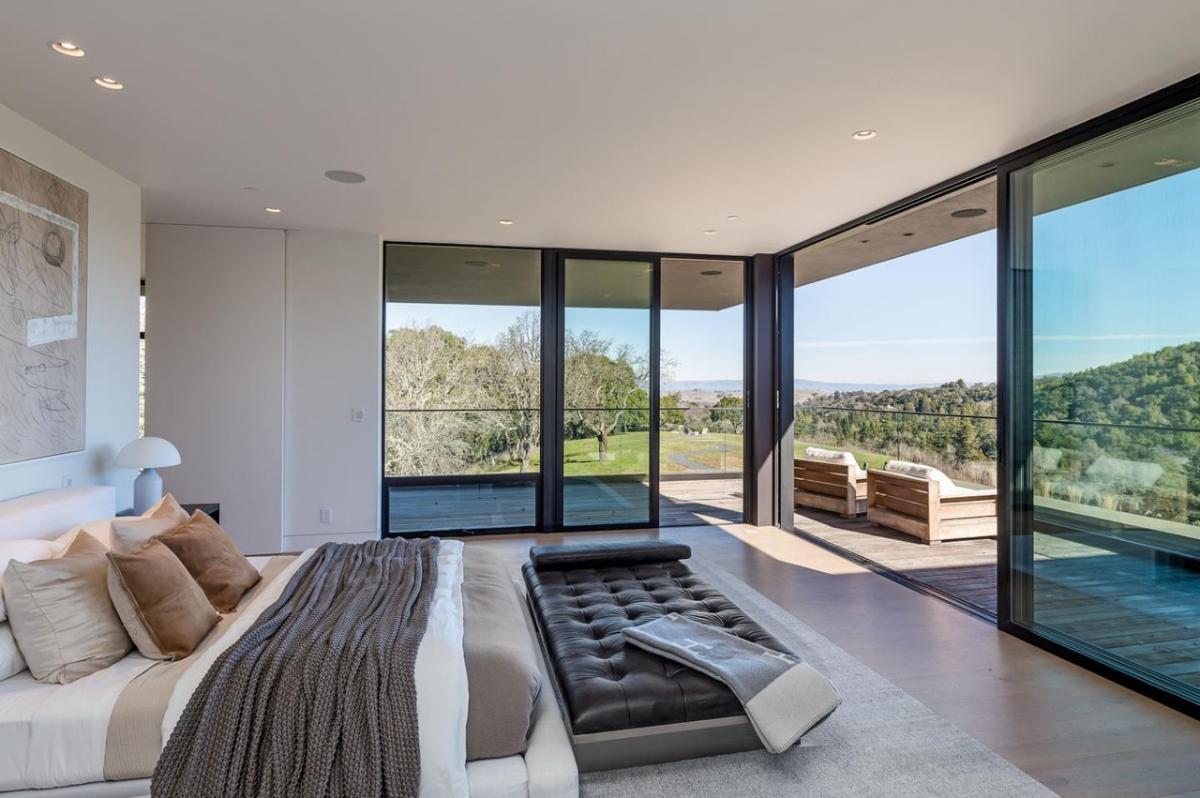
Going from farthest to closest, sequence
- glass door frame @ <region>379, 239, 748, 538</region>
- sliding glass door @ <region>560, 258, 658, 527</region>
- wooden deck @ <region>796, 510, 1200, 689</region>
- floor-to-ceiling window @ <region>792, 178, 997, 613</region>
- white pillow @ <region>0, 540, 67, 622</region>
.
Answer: sliding glass door @ <region>560, 258, 658, 527</region>, glass door frame @ <region>379, 239, 748, 538</region>, floor-to-ceiling window @ <region>792, 178, 997, 613</region>, wooden deck @ <region>796, 510, 1200, 689</region>, white pillow @ <region>0, 540, 67, 622</region>

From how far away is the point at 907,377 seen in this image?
5672mm

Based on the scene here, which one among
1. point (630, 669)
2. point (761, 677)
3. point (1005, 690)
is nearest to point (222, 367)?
point (630, 669)

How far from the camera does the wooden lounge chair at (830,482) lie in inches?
255

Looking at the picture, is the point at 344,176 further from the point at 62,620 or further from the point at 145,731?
the point at 145,731

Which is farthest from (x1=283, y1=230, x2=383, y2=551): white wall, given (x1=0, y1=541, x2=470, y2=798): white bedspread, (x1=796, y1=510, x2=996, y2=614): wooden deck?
(x1=796, y1=510, x2=996, y2=614): wooden deck

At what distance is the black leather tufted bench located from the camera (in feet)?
7.08

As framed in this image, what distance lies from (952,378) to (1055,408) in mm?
2122

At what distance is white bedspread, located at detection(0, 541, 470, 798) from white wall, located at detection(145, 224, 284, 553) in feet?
10.6

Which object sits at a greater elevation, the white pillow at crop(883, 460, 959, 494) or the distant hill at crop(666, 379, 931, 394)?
the distant hill at crop(666, 379, 931, 394)

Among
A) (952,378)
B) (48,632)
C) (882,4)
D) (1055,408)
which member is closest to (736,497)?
(952,378)

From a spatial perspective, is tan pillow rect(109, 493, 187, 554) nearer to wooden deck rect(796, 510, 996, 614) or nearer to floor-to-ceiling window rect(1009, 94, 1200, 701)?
floor-to-ceiling window rect(1009, 94, 1200, 701)

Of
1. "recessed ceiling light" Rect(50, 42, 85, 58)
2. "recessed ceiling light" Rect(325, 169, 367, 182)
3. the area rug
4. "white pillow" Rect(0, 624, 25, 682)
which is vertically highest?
"recessed ceiling light" Rect(325, 169, 367, 182)

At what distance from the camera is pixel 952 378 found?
530 cm

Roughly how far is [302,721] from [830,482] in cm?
585
